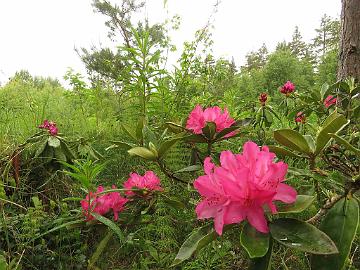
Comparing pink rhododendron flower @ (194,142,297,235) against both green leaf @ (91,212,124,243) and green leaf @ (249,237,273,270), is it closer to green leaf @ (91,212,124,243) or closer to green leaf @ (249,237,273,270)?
green leaf @ (249,237,273,270)

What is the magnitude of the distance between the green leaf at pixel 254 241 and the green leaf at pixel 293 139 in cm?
21

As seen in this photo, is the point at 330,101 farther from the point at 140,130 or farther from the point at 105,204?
the point at 105,204

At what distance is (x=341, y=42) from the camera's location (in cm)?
240

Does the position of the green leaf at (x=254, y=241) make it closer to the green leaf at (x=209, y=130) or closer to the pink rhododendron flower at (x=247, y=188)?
the pink rhododendron flower at (x=247, y=188)

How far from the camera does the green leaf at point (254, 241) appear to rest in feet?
1.84

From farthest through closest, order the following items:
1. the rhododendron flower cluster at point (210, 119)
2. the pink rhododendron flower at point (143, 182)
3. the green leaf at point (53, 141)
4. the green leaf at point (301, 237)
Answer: the green leaf at point (53, 141) < the pink rhododendron flower at point (143, 182) < the rhododendron flower cluster at point (210, 119) < the green leaf at point (301, 237)

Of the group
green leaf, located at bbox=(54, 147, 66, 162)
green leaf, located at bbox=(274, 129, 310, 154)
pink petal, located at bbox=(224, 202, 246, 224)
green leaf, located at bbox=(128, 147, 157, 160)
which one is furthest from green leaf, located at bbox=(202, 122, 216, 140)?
green leaf, located at bbox=(54, 147, 66, 162)

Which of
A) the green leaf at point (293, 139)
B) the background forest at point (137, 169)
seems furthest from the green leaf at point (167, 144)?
the green leaf at point (293, 139)

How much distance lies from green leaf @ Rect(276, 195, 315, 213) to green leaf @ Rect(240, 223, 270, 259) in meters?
0.08

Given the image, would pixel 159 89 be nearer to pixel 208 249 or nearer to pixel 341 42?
pixel 208 249

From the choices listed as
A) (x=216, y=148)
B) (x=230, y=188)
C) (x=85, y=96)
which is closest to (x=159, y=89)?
(x=216, y=148)

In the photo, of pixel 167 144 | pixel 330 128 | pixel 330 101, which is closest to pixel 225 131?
pixel 167 144

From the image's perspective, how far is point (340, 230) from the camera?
1.97 feet

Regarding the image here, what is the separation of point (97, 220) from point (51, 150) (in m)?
0.60
